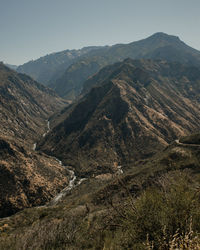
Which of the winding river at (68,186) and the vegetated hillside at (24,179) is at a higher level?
the vegetated hillside at (24,179)

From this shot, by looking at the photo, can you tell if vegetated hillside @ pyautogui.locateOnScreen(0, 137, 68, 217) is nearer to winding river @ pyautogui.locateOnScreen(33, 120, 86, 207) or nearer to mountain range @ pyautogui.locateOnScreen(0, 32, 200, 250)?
mountain range @ pyautogui.locateOnScreen(0, 32, 200, 250)

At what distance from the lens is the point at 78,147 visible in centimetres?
19175

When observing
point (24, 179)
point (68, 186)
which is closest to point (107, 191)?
point (24, 179)

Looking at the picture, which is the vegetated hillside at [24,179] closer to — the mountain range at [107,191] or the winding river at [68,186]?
the mountain range at [107,191]

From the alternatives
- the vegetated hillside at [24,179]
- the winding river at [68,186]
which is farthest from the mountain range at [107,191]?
the vegetated hillside at [24,179]

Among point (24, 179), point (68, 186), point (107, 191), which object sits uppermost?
point (107, 191)

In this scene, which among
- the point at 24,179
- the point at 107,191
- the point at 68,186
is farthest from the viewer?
the point at 68,186

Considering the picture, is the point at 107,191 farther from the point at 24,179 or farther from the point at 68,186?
the point at 68,186

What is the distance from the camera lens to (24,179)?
393 feet

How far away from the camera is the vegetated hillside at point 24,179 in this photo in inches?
4109

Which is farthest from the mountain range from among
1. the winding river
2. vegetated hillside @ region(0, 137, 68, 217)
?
vegetated hillside @ region(0, 137, 68, 217)

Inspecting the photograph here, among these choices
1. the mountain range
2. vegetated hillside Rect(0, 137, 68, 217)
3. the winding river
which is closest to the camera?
the mountain range

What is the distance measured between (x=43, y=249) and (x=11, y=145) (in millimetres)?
138222

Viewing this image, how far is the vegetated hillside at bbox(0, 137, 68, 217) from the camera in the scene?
342 ft
